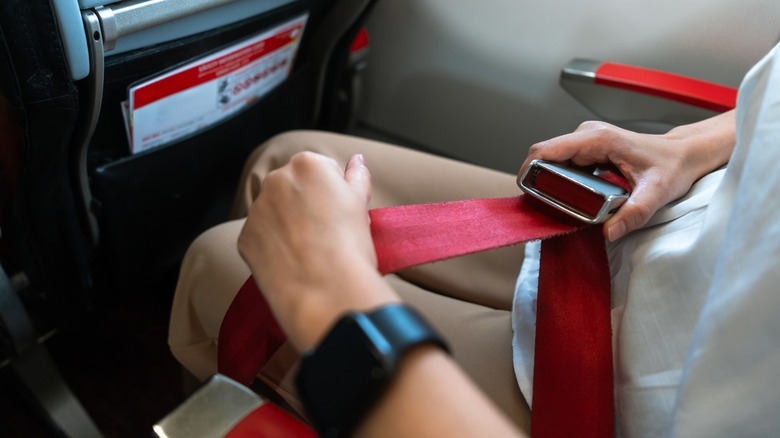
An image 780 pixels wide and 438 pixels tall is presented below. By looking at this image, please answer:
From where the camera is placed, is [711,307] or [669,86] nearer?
[711,307]

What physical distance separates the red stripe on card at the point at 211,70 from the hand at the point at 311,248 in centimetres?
33

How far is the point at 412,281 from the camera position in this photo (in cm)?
77

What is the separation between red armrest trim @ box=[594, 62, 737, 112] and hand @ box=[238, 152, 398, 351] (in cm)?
53

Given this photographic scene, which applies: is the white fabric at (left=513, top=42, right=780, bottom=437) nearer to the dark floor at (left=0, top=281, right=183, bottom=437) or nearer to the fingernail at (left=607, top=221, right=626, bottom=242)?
the fingernail at (left=607, top=221, right=626, bottom=242)

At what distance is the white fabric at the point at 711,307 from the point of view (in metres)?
0.43

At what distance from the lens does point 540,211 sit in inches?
24.2

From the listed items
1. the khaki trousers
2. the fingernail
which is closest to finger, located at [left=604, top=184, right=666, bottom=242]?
the fingernail

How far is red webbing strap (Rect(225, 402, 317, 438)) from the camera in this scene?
38 cm

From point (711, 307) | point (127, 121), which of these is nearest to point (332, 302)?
point (711, 307)

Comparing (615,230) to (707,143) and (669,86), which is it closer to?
(707,143)

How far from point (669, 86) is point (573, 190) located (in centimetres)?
39

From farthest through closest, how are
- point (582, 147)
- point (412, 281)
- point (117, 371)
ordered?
point (117, 371) < point (412, 281) < point (582, 147)

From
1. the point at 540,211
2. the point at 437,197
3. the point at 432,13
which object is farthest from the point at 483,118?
the point at 540,211

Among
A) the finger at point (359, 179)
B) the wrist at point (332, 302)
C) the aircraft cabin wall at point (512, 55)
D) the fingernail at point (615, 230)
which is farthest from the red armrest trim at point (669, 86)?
the wrist at point (332, 302)
